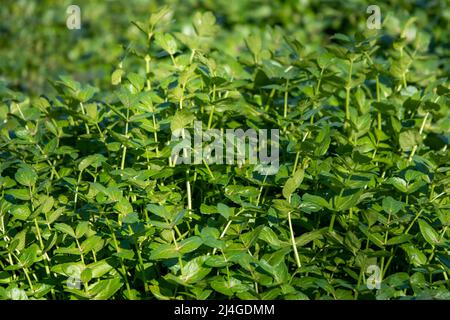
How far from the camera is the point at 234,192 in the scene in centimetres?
191

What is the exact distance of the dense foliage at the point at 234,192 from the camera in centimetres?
178

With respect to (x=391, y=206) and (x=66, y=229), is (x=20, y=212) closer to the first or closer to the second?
(x=66, y=229)

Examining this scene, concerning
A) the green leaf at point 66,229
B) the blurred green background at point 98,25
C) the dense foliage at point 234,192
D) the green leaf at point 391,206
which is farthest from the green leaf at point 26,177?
the blurred green background at point 98,25

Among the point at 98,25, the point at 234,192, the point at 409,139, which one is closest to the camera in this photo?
the point at 234,192

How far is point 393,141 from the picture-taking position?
2.29 metres

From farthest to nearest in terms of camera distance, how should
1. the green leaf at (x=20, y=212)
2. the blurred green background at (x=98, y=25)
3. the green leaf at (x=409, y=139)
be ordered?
the blurred green background at (x=98, y=25), the green leaf at (x=409, y=139), the green leaf at (x=20, y=212)

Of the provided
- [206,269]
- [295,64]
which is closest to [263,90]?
[295,64]

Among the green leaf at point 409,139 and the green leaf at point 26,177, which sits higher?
the green leaf at point 409,139

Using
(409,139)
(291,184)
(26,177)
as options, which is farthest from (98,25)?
(291,184)

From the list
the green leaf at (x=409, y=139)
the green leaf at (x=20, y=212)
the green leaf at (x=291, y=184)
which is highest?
the green leaf at (x=409, y=139)

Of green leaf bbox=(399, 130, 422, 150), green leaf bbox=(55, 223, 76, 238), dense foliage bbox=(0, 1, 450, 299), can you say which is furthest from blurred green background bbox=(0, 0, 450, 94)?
→ green leaf bbox=(55, 223, 76, 238)

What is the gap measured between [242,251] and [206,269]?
96 mm

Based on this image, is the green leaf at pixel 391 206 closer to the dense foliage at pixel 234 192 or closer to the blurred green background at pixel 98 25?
the dense foliage at pixel 234 192
